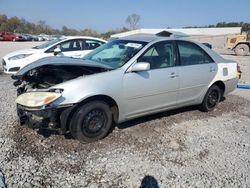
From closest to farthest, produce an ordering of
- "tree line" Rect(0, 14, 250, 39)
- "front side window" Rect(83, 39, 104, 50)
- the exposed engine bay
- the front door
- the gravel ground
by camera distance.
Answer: the gravel ground
the exposed engine bay
the front door
"front side window" Rect(83, 39, 104, 50)
"tree line" Rect(0, 14, 250, 39)

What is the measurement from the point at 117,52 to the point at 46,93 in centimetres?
161

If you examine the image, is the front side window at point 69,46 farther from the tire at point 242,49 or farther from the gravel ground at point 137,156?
the tire at point 242,49

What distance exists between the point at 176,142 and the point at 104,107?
4.21 ft

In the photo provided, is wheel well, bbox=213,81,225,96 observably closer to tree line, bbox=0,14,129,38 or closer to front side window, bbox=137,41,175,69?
front side window, bbox=137,41,175,69

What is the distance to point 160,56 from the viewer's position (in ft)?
14.2

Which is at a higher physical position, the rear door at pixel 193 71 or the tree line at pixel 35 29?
the tree line at pixel 35 29

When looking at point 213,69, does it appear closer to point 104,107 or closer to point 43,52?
point 104,107

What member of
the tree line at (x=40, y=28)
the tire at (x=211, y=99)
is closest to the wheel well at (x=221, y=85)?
the tire at (x=211, y=99)

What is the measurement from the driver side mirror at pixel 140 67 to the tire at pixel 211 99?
80.7 inches

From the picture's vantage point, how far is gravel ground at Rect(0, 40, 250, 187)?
2895 millimetres

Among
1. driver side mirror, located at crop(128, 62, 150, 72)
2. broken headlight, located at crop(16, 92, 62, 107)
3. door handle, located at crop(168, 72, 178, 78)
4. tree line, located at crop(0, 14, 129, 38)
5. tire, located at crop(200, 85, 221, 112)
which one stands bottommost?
tire, located at crop(200, 85, 221, 112)

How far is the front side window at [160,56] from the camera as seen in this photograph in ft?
13.6

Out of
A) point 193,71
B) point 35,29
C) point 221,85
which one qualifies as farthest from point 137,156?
point 35,29

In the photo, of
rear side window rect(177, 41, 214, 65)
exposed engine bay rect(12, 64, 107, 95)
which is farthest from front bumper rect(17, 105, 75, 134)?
rear side window rect(177, 41, 214, 65)
